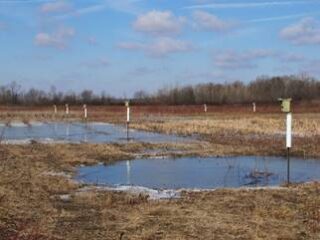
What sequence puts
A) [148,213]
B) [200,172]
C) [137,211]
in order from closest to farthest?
[148,213], [137,211], [200,172]

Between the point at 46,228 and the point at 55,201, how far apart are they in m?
2.50

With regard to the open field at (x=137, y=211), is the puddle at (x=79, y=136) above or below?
above

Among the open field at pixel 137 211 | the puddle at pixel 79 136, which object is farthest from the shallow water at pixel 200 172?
the puddle at pixel 79 136

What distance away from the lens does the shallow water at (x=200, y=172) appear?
14.3m

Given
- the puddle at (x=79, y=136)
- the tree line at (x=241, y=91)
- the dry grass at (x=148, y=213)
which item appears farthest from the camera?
the tree line at (x=241, y=91)

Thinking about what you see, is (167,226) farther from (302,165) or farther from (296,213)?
(302,165)

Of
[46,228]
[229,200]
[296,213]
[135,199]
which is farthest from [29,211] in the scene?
[296,213]

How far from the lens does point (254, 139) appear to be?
86.4ft

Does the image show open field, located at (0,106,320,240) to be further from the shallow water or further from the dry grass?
the shallow water

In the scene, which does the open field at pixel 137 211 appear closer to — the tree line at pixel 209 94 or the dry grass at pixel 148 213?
the dry grass at pixel 148 213

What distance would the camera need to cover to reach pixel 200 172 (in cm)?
1627

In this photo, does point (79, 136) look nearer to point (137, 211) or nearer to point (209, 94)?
point (137, 211)

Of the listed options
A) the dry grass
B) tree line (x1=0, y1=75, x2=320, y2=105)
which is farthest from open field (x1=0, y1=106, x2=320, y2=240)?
tree line (x1=0, y1=75, x2=320, y2=105)

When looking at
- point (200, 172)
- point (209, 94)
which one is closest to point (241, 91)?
point (209, 94)
